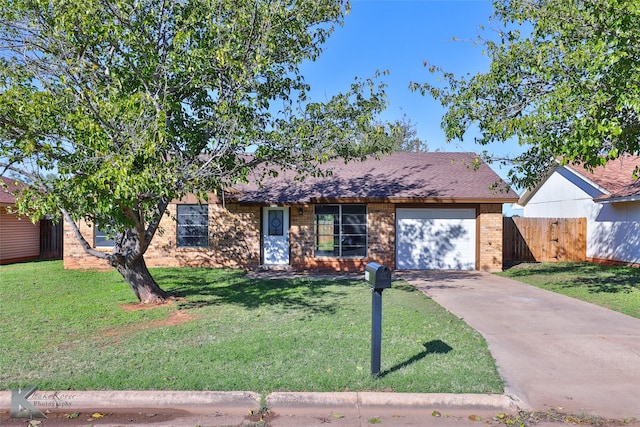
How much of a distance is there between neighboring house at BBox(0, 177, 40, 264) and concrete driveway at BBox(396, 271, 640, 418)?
1641cm

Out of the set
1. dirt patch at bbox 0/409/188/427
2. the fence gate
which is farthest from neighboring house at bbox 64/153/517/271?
dirt patch at bbox 0/409/188/427

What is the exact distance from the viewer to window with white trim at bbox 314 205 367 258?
46.8 feet

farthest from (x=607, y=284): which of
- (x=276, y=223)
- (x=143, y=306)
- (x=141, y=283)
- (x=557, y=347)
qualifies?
(x=141, y=283)

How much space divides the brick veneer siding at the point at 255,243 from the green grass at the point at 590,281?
5.43 feet

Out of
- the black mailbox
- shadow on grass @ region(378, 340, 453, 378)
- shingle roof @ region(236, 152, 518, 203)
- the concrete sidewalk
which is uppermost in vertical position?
shingle roof @ region(236, 152, 518, 203)

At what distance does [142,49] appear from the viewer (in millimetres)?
7023

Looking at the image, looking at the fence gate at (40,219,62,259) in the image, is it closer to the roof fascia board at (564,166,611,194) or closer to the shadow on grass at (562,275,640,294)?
the shadow on grass at (562,275,640,294)

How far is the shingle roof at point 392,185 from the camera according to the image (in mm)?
13812

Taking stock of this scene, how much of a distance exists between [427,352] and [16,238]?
A: 18.4 m

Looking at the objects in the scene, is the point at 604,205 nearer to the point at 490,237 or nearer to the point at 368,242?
the point at 490,237

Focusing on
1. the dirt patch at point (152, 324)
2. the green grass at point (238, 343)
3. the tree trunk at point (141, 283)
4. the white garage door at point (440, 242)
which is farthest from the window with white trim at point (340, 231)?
the dirt patch at point (152, 324)

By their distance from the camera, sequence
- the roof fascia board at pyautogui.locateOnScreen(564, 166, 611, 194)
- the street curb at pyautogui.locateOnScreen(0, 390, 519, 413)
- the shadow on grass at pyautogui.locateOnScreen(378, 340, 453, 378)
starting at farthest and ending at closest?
the roof fascia board at pyautogui.locateOnScreen(564, 166, 611, 194), the shadow on grass at pyautogui.locateOnScreen(378, 340, 453, 378), the street curb at pyautogui.locateOnScreen(0, 390, 519, 413)

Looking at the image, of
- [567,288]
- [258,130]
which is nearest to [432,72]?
[258,130]

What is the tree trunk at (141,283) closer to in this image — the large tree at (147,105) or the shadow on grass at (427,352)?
the large tree at (147,105)
